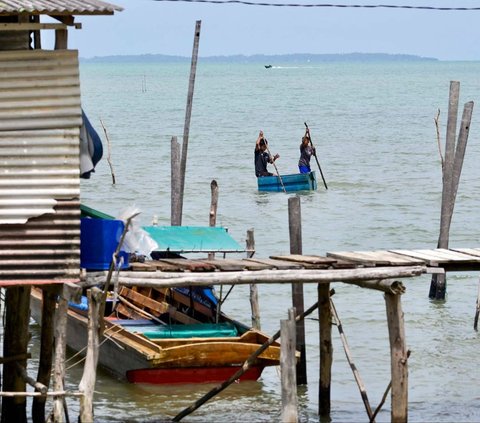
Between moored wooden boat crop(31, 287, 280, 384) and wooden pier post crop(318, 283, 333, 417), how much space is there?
3.95ft

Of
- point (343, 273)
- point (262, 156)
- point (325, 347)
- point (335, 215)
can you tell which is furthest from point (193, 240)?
point (262, 156)

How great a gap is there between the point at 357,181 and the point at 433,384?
27555 mm

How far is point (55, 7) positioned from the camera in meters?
12.5

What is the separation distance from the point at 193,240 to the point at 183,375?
177cm

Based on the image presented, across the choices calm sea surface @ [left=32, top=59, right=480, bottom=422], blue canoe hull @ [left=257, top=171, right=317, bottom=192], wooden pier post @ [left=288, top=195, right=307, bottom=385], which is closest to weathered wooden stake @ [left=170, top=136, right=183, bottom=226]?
calm sea surface @ [left=32, top=59, right=480, bottom=422]

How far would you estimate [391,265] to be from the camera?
555 inches

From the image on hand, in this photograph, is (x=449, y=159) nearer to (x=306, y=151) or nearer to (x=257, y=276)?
(x=257, y=276)

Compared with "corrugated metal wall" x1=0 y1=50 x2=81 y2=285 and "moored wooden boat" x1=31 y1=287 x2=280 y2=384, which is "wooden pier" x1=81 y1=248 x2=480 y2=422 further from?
"moored wooden boat" x1=31 y1=287 x2=280 y2=384

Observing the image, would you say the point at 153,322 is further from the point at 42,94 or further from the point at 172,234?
the point at 42,94

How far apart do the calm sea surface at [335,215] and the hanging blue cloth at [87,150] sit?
4173 millimetres


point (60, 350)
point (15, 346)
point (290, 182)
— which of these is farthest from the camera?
point (290, 182)

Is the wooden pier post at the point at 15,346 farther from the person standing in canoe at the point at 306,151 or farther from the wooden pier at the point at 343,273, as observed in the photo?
the person standing in canoe at the point at 306,151

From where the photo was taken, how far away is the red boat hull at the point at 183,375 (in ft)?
57.3

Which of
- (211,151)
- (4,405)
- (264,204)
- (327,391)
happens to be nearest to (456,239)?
(264,204)
